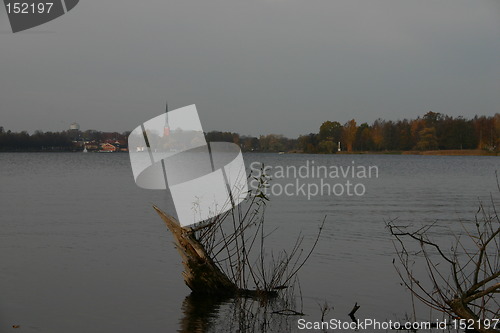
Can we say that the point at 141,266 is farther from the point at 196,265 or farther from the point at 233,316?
the point at 233,316

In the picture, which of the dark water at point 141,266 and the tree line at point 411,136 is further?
the tree line at point 411,136

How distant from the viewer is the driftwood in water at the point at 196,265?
10.1m

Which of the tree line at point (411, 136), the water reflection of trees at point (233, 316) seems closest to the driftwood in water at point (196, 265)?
the water reflection of trees at point (233, 316)

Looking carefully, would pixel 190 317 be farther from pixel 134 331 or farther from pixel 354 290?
pixel 354 290

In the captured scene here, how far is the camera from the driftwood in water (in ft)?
33.0

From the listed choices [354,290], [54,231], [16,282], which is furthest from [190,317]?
[54,231]

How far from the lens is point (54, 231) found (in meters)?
19.7
